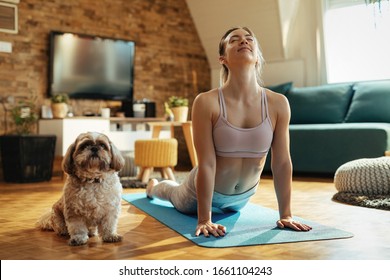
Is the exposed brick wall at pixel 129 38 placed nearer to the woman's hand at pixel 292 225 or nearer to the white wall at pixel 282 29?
the white wall at pixel 282 29

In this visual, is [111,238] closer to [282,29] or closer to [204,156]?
[204,156]

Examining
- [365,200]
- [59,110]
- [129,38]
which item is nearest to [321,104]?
[365,200]

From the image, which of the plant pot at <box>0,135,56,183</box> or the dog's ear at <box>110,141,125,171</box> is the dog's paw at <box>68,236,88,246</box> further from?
the plant pot at <box>0,135,56,183</box>

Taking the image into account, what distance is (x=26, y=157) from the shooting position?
480 centimetres

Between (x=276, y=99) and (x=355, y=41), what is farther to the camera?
(x=355, y=41)

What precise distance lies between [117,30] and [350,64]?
3095mm

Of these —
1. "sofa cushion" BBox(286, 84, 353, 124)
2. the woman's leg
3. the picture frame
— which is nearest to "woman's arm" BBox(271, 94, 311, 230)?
the woman's leg

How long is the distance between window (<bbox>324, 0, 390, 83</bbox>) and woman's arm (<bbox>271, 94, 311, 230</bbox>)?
4.06 meters

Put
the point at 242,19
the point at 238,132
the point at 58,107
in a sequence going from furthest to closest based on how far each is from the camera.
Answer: the point at 242,19 < the point at 58,107 < the point at 238,132

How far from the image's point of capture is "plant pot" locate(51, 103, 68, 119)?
211 inches

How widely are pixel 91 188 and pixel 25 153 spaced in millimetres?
3092

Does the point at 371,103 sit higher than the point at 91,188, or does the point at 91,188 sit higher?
the point at 371,103

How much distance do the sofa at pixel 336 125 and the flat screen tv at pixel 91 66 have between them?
7.02ft

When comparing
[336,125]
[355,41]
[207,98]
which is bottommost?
[207,98]
